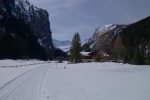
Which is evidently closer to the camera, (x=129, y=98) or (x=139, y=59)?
(x=129, y=98)

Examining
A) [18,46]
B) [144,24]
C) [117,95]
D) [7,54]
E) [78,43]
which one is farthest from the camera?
[18,46]

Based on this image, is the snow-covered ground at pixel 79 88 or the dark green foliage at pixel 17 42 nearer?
the snow-covered ground at pixel 79 88

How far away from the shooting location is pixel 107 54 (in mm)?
126062

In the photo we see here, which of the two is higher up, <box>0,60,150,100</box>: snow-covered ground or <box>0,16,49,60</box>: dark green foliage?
<box>0,16,49,60</box>: dark green foliage

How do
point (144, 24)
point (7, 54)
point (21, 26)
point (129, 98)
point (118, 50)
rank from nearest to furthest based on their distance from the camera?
point (129, 98) → point (118, 50) → point (144, 24) → point (7, 54) → point (21, 26)

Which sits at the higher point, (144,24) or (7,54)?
(144,24)

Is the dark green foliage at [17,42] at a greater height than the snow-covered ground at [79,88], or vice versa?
the dark green foliage at [17,42]

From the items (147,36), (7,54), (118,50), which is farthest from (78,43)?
(7,54)

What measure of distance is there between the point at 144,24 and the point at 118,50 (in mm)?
24832

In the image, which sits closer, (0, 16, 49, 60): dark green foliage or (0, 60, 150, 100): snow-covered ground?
(0, 60, 150, 100): snow-covered ground

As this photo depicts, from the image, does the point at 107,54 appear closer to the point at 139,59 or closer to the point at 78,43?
the point at 78,43

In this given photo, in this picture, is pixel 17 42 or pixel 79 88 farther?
pixel 17 42

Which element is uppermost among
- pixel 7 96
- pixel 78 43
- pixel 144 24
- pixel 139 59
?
pixel 144 24

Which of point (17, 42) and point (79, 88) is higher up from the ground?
point (17, 42)
